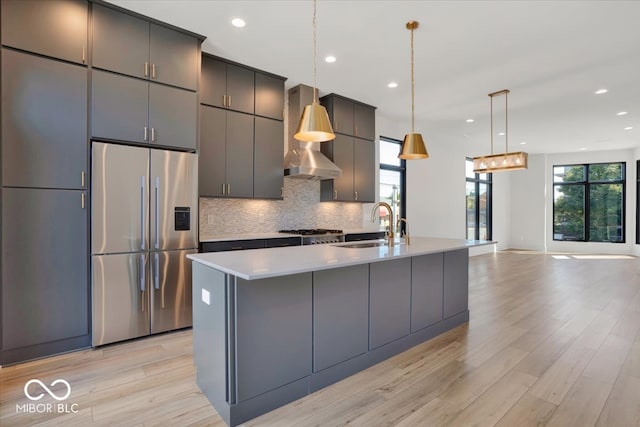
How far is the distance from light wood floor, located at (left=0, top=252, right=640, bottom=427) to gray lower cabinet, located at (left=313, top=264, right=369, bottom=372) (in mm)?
206

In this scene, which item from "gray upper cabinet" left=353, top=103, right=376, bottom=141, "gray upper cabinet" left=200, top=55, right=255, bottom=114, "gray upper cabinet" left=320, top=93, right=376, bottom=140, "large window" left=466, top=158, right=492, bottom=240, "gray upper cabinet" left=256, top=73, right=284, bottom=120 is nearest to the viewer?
"gray upper cabinet" left=200, top=55, right=255, bottom=114

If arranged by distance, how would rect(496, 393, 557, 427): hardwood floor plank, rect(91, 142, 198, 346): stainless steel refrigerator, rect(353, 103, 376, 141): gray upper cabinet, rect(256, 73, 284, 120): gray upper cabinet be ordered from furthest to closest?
rect(353, 103, 376, 141): gray upper cabinet
rect(256, 73, 284, 120): gray upper cabinet
rect(91, 142, 198, 346): stainless steel refrigerator
rect(496, 393, 557, 427): hardwood floor plank

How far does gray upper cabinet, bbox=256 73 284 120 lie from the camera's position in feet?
14.2

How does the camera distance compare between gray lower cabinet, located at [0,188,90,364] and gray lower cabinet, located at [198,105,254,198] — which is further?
gray lower cabinet, located at [198,105,254,198]

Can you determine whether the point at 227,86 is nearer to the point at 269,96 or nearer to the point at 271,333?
the point at 269,96

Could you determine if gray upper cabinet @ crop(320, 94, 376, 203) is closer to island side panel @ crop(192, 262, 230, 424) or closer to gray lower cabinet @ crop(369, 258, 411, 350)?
gray lower cabinet @ crop(369, 258, 411, 350)

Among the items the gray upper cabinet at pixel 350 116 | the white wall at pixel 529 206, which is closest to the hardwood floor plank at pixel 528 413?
the gray upper cabinet at pixel 350 116

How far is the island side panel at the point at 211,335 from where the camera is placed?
74.7 inches

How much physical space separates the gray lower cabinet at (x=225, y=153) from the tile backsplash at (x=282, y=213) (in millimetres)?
395

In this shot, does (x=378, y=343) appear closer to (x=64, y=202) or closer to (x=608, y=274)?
(x=64, y=202)

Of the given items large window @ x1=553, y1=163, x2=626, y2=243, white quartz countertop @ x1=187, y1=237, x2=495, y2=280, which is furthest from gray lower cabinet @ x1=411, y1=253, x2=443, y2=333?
large window @ x1=553, y1=163, x2=626, y2=243

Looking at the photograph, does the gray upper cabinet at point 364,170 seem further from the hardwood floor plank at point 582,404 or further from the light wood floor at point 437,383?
the hardwood floor plank at point 582,404

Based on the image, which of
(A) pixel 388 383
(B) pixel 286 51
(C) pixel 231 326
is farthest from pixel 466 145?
(C) pixel 231 326

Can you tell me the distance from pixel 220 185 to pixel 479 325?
3327 mm
